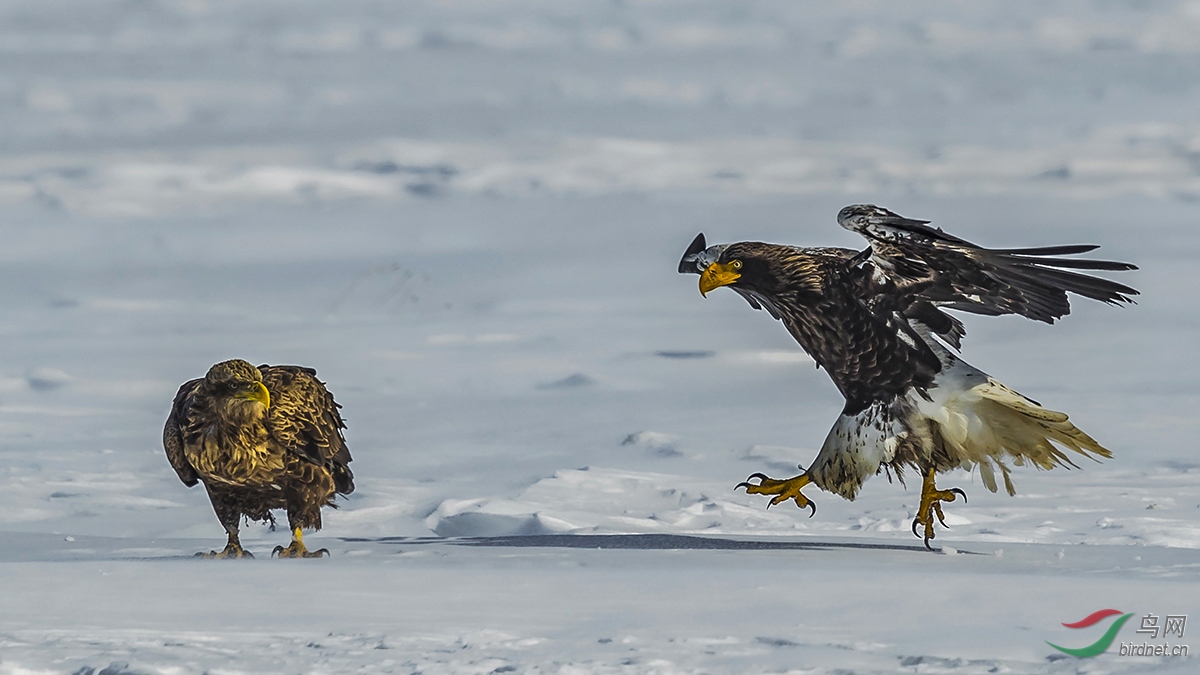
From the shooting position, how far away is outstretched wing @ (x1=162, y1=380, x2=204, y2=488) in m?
8.52

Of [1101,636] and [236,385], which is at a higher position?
[236,385]

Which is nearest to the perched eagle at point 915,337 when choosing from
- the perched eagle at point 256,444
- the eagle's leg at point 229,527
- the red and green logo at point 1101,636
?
the red and green logo at point 1101,636

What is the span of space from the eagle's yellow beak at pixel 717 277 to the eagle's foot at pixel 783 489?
3.97 feet

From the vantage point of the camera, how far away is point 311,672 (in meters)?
5.72

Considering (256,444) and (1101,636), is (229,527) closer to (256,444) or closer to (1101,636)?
(256,444)

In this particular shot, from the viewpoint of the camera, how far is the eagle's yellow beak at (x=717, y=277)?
8887mm

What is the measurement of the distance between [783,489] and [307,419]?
292 cm

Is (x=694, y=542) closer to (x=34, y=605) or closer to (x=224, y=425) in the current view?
(x=224, y=425)

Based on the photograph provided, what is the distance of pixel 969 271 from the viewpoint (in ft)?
27.4

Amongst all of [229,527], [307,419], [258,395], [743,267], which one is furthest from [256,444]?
[743,267]

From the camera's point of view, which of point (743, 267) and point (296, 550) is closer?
point (296, 550)

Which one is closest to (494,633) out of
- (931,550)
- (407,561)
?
(407,561)

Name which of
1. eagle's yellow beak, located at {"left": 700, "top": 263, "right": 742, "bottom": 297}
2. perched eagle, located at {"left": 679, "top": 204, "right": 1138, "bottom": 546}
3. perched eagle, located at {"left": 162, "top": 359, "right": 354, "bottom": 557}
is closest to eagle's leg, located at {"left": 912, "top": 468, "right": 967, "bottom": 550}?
perched eagle, located at {"left": 679, "top": 204, "right": 1138, "bottom": 546}

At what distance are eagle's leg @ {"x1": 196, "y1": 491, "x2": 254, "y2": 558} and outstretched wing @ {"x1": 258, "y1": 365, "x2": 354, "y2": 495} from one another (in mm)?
545
